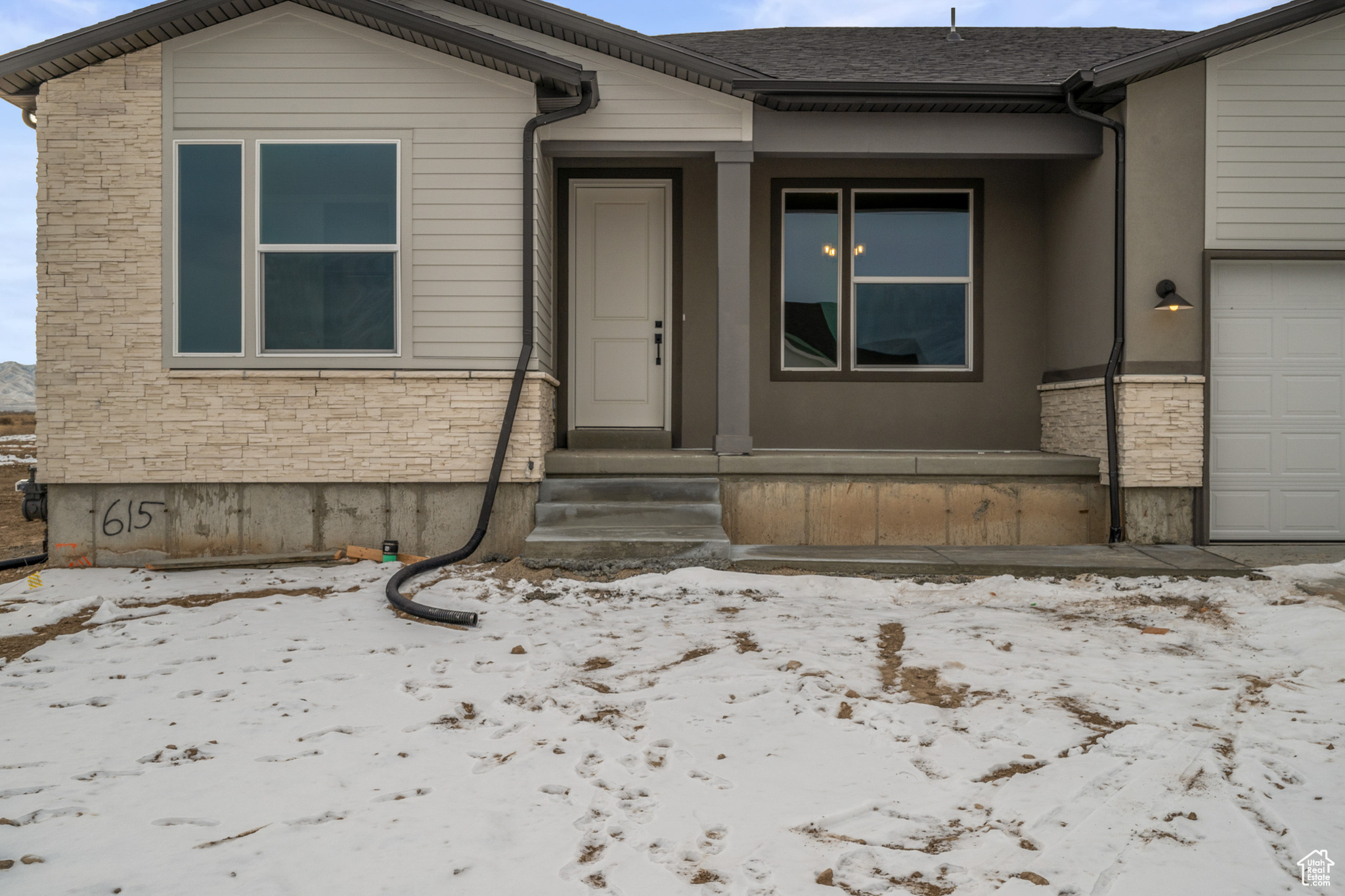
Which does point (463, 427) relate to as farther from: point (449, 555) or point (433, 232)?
point (433, 232)

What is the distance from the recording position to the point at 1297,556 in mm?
5180

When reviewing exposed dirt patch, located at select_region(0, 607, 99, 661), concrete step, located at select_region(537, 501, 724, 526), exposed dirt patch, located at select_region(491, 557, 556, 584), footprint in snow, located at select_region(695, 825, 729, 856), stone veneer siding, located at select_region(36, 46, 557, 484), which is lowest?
footprint in snow, located at select_region(695, 825, 729, 856)

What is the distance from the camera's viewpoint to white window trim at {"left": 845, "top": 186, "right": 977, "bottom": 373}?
699 cm

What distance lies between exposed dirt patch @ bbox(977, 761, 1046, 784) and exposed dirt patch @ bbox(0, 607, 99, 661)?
4056 millimetres

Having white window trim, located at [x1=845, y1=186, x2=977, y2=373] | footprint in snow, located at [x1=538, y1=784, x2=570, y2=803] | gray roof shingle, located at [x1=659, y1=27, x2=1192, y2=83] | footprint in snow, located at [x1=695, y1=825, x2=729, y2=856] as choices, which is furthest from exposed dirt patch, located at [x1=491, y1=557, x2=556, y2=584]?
gray roof shingle, located at [x1=659, y1=27, x2=1192, y2=83]

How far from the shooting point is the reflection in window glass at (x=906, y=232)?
7.04 m

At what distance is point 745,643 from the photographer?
11.7ft

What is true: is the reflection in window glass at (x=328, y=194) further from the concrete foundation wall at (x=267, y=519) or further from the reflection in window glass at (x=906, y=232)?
the reflection in window glass at (x=906, y=232)

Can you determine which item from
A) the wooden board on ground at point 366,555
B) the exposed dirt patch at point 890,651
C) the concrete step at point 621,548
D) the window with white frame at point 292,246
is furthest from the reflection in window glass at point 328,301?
the exposed dirt patch at point 890,651

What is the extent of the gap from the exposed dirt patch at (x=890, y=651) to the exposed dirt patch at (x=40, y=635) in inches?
151

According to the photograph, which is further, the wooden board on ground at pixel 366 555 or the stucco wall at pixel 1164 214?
the stucco wall at pixel 1164 214

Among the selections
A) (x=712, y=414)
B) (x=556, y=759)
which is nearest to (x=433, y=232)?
(x=712, y=414)

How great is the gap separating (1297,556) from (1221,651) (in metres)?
2.48

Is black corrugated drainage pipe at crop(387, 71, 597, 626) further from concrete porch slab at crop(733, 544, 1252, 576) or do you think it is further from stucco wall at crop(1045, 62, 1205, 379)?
stucco wall at crop(1045, 62, 1205, 379)
